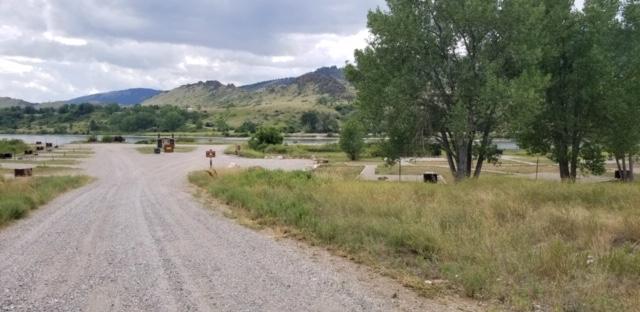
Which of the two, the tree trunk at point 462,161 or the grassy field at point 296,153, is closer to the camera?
the tree trunk at point 462,161

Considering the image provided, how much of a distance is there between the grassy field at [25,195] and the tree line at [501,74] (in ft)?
46.1

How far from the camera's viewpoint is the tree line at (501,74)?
2253cm

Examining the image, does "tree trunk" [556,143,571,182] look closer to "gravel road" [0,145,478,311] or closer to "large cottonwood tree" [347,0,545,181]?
"large cottonwood tree" [347,0,545,181]

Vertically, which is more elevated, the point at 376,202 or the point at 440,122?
the point at 440,122

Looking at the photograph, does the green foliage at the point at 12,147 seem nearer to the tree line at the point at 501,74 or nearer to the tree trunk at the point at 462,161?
the tree line at the point at 501,74

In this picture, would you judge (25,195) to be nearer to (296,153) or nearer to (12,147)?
(296,153)

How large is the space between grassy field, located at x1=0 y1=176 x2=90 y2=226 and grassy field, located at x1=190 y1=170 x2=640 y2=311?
5961 millimetres

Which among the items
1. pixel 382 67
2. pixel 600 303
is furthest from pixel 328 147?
pixel 600 303

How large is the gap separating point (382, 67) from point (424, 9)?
3328mm

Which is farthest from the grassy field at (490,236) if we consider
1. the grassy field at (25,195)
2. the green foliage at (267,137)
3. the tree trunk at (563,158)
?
the green foliage at (267,137)

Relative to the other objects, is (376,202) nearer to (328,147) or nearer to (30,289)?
(30,289)

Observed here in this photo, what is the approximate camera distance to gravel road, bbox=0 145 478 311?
6.02 meters

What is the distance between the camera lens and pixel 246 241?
10.0 m

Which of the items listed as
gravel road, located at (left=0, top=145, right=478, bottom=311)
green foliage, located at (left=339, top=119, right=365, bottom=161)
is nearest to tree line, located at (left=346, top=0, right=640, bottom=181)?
gravel road, located at (left=0, top=145, right=478, bottom=311)
